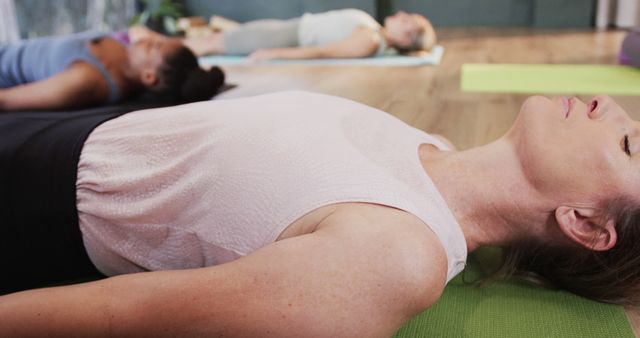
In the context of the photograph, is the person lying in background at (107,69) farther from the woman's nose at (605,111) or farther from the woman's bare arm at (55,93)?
the woman's nose at (605,111)

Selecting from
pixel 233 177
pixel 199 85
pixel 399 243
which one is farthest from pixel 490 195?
pixel 199 85

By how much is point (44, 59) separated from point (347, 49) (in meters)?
2.22

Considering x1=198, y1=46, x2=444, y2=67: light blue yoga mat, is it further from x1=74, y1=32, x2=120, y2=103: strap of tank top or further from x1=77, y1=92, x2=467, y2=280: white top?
x1=77, y1=92, x2=467, y2=280: white top

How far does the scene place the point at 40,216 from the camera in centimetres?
117

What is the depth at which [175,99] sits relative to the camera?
2744mm

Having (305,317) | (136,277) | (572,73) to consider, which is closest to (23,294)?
(136,277)

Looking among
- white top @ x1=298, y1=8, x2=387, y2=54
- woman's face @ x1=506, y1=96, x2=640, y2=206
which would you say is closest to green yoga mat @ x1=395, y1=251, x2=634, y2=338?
woman's face @ x1=506, y1=96, x2=640, y2=206

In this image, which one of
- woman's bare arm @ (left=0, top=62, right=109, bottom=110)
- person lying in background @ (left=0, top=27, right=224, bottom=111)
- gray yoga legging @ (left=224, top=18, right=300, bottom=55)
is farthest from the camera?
gray yoga legging @ (left=224, top=18, right=300, bottom=55)

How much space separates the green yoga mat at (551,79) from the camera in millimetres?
2961

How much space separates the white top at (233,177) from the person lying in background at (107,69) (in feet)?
4.53

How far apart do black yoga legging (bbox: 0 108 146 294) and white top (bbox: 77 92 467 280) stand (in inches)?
1.2

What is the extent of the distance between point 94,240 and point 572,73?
10.1 ft

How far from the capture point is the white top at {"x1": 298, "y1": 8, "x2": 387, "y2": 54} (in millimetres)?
4418

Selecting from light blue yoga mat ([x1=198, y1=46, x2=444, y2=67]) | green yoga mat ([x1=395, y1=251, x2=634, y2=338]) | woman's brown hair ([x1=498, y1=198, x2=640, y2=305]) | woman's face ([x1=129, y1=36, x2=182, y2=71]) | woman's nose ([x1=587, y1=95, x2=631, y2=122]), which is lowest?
light blue yoga mat ([x1=198, y1=46, x2=444, y2=67])
